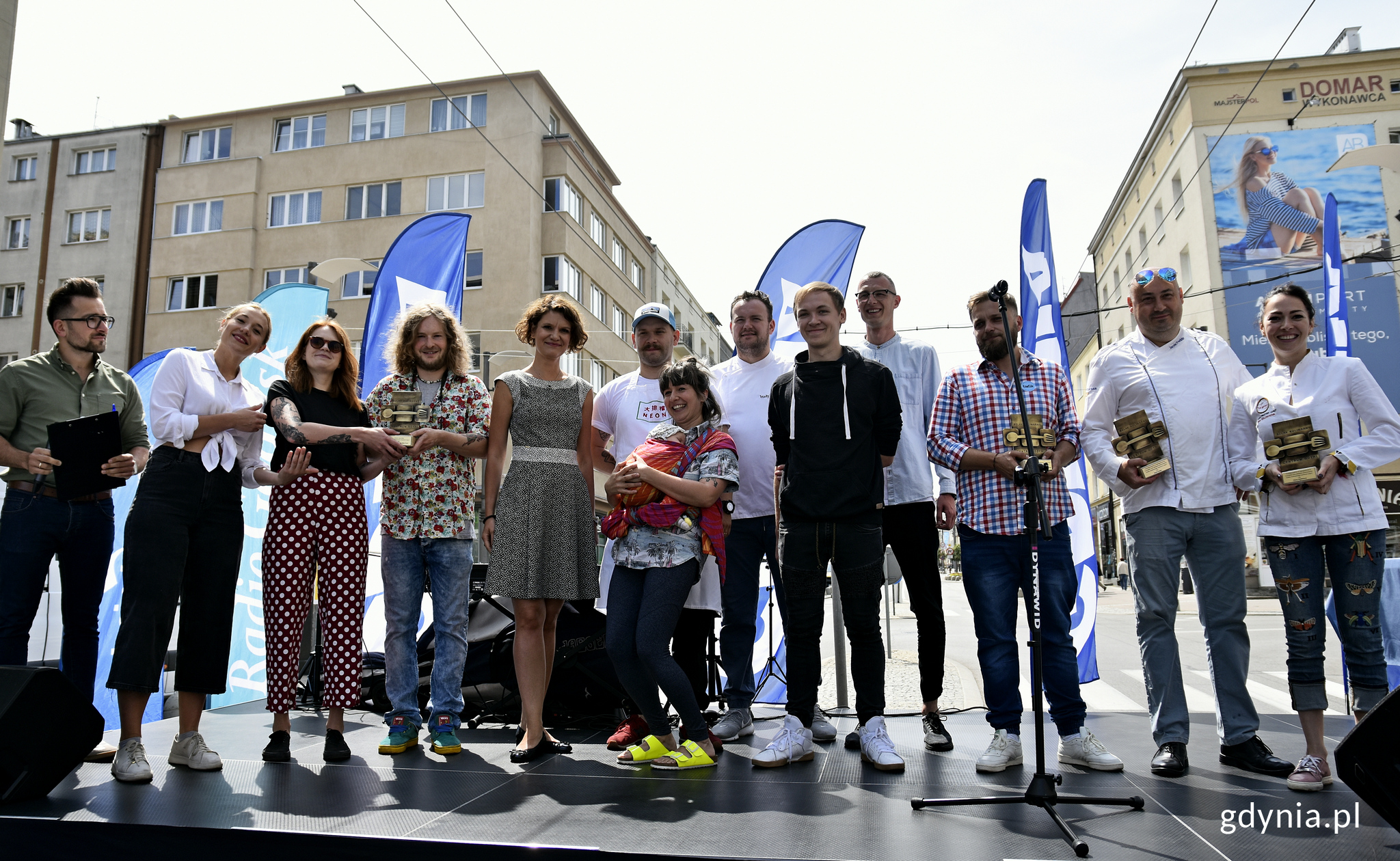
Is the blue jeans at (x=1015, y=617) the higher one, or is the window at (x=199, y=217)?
the window at (x=199, y=217)

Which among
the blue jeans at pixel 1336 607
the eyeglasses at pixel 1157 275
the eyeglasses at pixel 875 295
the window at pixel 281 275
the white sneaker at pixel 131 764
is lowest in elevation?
the white sneaker at pixel 131 764

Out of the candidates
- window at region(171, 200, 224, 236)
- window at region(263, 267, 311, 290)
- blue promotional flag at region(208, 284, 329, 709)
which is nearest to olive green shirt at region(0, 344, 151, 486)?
blue promotional flag at region(208, 284, 329, 709)

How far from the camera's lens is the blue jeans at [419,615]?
4148 mm

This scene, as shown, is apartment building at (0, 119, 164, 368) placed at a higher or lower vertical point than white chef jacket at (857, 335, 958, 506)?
higher

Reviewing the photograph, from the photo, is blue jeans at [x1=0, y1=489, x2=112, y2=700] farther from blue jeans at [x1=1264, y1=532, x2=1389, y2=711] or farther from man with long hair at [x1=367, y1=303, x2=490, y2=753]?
blue jeans at [x1=1264, y1=532, x2=1389, y2=711]

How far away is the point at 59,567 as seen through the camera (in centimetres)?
384

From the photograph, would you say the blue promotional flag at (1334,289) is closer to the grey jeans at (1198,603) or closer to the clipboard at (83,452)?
the grey jeans at (1198,603)

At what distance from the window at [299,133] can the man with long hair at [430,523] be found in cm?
2832

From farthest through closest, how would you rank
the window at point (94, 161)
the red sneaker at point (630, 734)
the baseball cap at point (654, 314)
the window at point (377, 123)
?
the window at point (94, 161)
the window at point (377, 123)
the baseball cap at point (654, 314)
the red sneaker at point (630, 734)

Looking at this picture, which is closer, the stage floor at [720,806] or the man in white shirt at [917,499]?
the stage floor at [720,806]

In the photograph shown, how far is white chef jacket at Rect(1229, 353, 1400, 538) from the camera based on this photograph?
11.6ft

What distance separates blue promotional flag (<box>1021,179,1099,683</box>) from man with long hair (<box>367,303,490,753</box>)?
414 cm

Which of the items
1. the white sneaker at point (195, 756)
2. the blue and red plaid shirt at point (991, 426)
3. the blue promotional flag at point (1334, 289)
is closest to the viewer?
the white sneaker at point (195, 756)

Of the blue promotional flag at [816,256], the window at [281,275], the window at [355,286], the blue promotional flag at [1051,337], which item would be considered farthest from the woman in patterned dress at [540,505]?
the window at [281,275]
